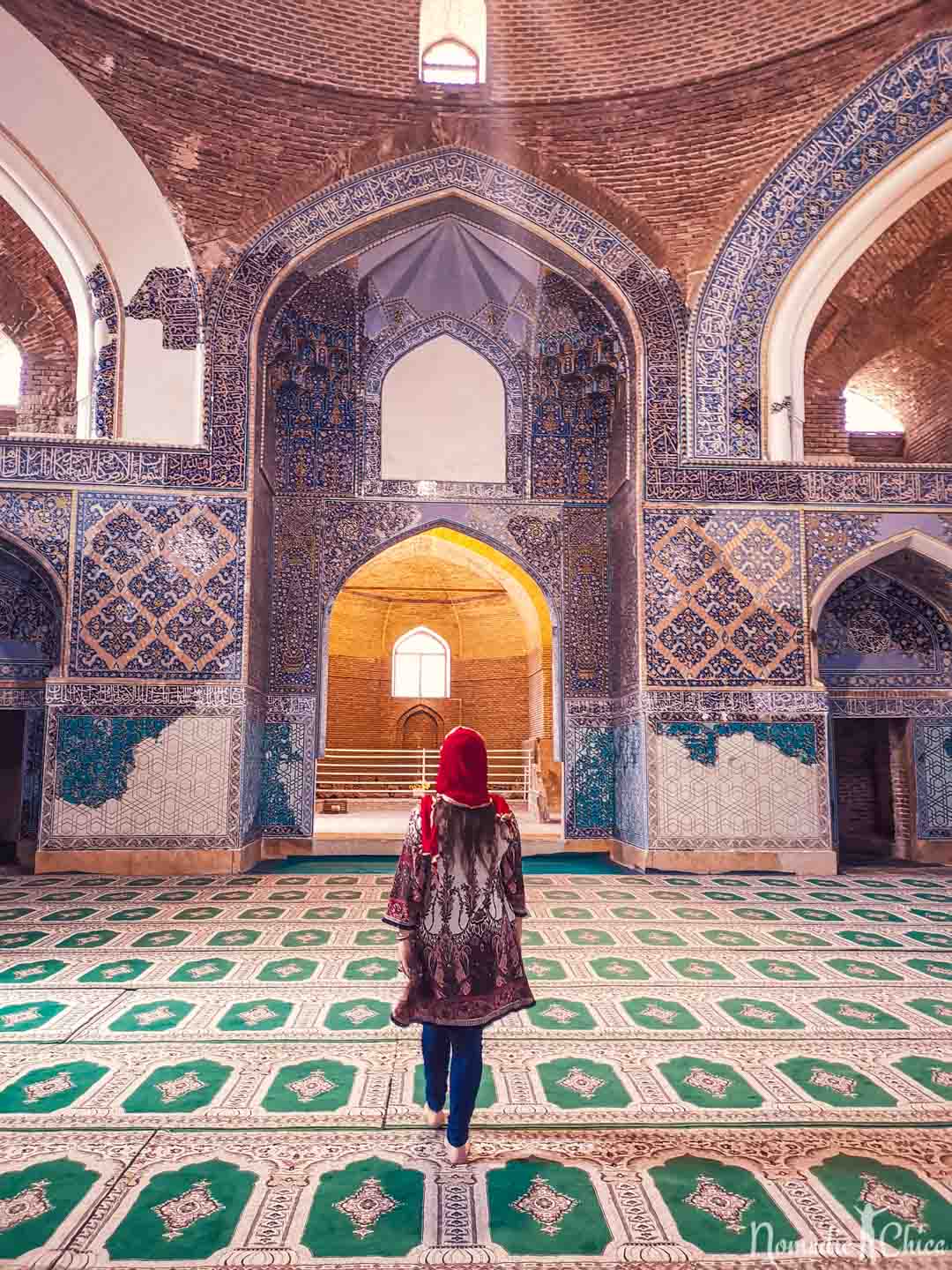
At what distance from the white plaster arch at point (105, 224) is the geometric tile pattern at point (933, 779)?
6.82 metres

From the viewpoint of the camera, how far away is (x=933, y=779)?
321 inches

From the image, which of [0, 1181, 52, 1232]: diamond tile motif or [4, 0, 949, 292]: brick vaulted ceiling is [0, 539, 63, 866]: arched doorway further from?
[0, 1181, 52, 1232]: diamond tile motif

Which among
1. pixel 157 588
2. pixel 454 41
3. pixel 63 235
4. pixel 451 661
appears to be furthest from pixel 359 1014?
pixel 451 661

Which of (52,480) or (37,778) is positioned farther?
(37,778)

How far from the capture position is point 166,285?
7523 mm

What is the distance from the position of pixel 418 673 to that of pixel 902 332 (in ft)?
30.4

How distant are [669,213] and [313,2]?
351 cm

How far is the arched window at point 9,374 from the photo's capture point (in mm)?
9000

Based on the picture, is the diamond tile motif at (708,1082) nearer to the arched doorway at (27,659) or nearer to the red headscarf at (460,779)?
the red headscarf at (460,779)

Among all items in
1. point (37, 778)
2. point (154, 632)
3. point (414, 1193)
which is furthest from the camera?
point (37, 778)

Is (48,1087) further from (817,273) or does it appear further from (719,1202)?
(817,273)

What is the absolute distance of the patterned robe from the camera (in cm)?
219

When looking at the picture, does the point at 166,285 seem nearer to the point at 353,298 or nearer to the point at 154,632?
the point at 353,298

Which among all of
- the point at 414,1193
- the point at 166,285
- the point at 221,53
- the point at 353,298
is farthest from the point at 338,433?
the point at 414,1193
